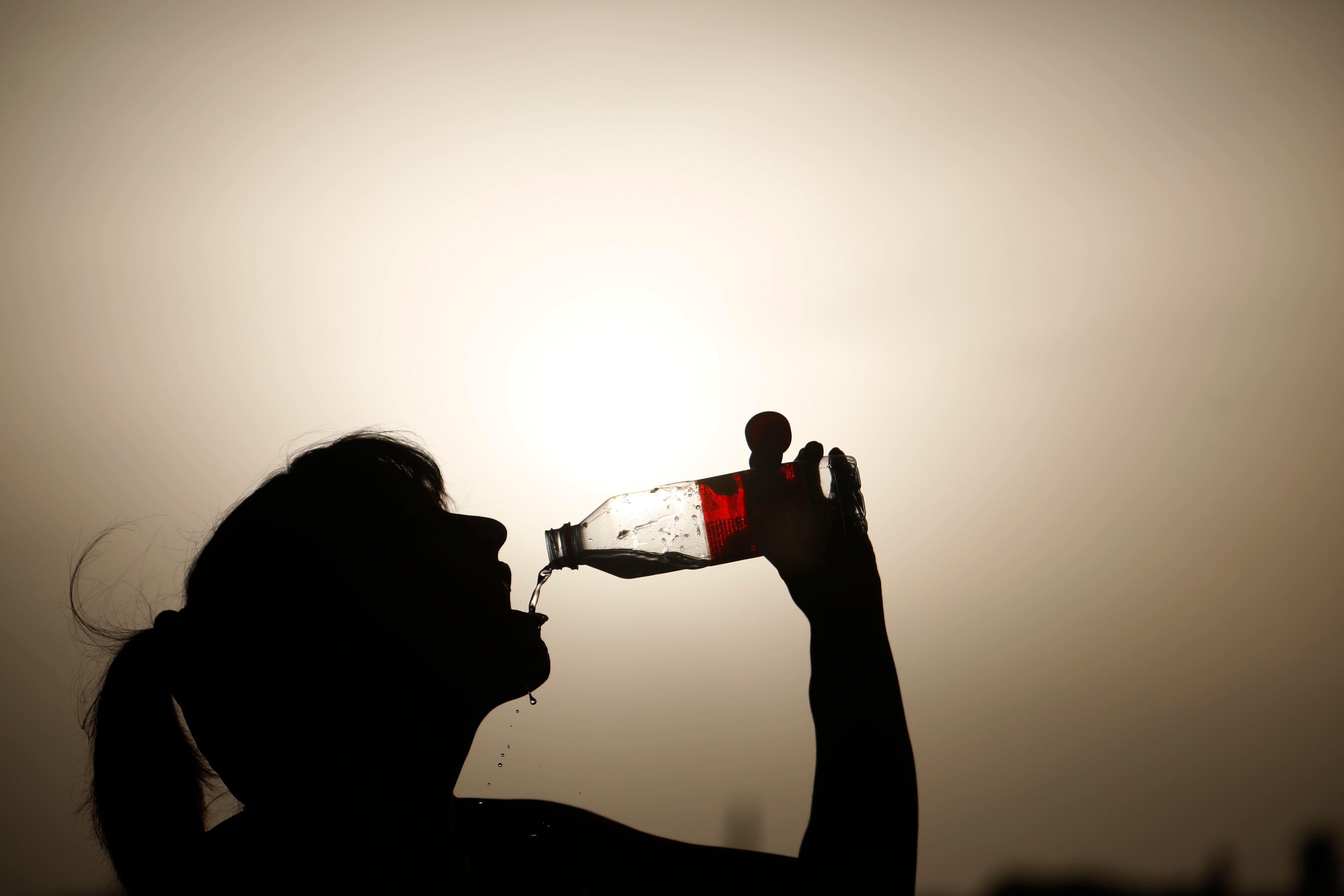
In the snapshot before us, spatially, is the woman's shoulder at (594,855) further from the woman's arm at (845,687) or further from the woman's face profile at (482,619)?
the woman's face profile at (482,619)

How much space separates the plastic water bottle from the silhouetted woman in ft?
0.16

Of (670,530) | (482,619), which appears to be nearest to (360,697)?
(482,619)

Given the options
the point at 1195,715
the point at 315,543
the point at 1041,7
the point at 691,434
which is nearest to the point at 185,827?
the point at 315,543

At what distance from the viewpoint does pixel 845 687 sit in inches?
42.8

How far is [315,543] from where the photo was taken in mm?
935

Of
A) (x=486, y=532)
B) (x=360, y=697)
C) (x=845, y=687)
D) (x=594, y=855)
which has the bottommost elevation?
(x=594, y=855)

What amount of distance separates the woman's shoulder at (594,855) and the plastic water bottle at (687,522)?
1.77 ft

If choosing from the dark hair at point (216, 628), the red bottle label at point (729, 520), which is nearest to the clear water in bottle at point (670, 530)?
the red bottle label at point (729, 520)

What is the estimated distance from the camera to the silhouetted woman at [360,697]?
0.85 m

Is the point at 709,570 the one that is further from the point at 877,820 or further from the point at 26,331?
the point at 26,331

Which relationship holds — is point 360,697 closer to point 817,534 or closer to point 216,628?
point 216,628

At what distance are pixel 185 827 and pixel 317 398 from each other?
864 millimetres

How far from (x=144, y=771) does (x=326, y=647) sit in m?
0.37

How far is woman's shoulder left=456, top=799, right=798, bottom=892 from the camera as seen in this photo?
115 cm
